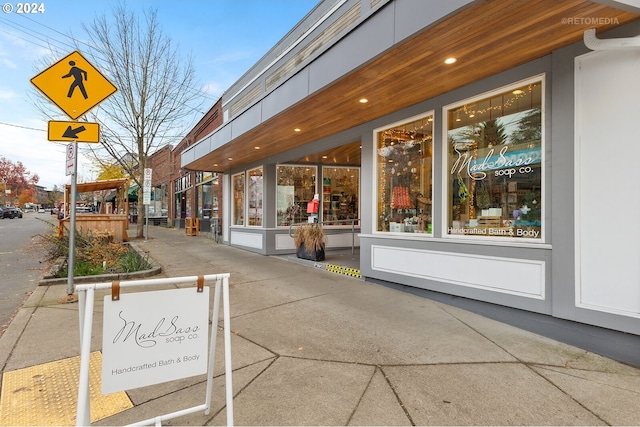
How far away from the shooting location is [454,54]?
400 centimetres

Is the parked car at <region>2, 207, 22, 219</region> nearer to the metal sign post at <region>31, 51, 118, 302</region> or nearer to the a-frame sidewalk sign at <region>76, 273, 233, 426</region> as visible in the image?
the metal sign post at <region>31, 51, 118, 302</region>

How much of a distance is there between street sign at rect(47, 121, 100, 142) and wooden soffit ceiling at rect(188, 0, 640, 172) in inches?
118

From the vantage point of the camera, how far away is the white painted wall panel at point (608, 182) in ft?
11.0

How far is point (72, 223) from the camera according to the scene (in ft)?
17.1

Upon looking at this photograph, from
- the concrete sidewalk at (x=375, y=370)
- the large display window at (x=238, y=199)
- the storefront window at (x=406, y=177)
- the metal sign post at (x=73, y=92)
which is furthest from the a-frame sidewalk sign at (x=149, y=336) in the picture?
the large display window at (x=238, y=199)

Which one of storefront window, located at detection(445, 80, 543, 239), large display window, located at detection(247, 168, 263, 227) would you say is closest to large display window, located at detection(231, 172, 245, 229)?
large display window, located at detection(247, 168, 263, 227)

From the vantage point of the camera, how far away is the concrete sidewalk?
2521 millimetres

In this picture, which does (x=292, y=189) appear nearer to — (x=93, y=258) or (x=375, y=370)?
(x=93, y=258)

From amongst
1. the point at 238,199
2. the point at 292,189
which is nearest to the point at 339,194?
the point at 292,189

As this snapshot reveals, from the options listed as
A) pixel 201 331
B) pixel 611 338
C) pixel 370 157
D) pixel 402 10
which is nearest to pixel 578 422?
pixel 611 338

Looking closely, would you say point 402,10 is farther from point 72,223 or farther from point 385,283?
point 72,223

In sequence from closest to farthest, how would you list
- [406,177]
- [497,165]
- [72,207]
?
[497,165] → [72,207] → [406,177]

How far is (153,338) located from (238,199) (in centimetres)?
1088

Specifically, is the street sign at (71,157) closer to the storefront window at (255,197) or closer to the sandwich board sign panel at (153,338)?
the sandwich board sign panel at (153,338)
